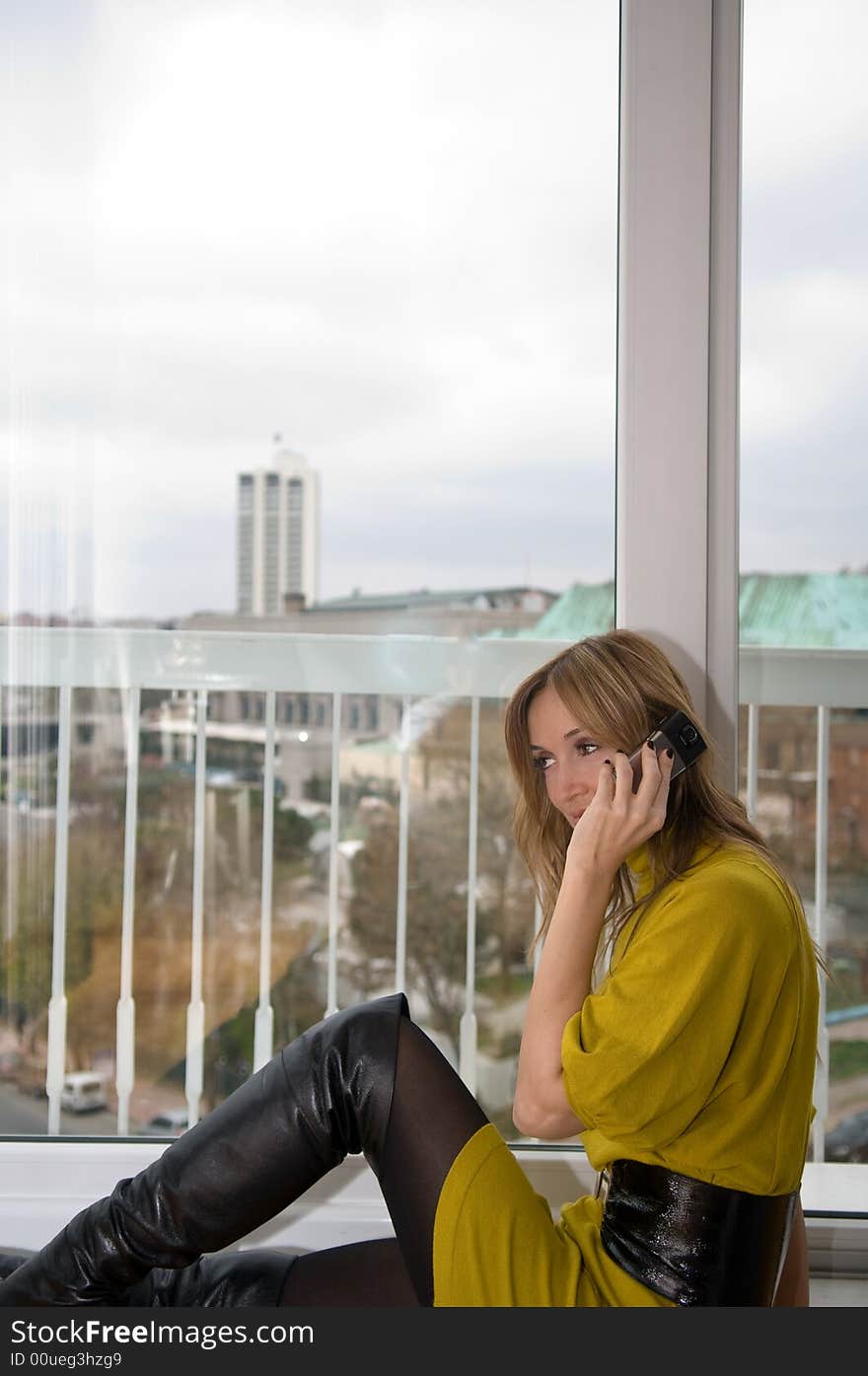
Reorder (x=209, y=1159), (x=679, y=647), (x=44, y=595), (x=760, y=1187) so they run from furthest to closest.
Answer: (x=44, y=595), (x=679, y=647), (x=209, y=1159), (x=760, y=1187)

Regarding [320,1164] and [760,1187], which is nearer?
[760,1187]

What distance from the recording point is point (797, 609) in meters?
1.93

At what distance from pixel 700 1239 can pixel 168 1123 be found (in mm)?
1225

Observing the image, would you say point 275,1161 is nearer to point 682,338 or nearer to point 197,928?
point 197,928

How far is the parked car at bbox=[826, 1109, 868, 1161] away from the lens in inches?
80.7

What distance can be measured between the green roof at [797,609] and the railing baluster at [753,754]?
0.14 meters

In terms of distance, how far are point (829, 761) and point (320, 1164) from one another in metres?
1.17

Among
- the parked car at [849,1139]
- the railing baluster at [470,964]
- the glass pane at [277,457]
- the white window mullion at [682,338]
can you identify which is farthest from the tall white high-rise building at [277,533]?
the parked car at [849,1139]

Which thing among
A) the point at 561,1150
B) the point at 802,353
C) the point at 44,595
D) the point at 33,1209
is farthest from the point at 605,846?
the point at 33,1209

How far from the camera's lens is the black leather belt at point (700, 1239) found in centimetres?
126

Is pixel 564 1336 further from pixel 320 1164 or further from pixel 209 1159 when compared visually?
pixel 209 1159

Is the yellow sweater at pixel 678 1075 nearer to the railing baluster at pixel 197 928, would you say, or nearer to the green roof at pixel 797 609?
the green roof at pixel 797 609

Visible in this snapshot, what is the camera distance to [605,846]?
1393 mm

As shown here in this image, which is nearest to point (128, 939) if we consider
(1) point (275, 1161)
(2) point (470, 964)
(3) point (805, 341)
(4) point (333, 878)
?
(4) point (333, 878)
